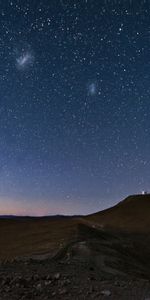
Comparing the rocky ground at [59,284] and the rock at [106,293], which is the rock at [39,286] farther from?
the rock at [106,293]

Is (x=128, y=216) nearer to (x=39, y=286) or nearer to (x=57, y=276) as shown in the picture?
(x=57, y=276)

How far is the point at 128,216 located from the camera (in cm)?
4138

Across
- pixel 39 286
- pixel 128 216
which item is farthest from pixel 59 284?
pixel 128 216

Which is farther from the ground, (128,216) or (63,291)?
(128,216)

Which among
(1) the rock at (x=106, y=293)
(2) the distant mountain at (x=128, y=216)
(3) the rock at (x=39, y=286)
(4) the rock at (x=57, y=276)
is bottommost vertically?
(1) the rock at (x=106, y=293)

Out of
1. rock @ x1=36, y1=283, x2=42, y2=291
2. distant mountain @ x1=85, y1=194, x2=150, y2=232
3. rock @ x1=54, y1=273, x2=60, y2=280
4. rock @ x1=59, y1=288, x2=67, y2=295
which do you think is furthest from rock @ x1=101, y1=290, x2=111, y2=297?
distant mountain @ x1=85, y1=194, x2=150, y2=232

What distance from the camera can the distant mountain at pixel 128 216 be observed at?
35.3m

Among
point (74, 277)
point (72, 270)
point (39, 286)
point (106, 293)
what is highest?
point (72, 270)

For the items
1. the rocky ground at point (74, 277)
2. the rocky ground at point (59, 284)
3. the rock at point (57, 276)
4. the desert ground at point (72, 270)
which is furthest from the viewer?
the rock at point (57, 276)

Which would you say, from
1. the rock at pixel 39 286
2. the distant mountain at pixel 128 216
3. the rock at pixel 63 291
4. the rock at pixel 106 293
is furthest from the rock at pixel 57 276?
the distant mountain at pixel 128 216

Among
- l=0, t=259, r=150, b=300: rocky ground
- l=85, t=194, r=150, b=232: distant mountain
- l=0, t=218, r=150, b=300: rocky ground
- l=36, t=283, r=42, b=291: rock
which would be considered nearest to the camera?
l=0, t=259, r=150, b=300: rocky ground

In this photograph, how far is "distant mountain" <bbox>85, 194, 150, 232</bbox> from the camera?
116ft

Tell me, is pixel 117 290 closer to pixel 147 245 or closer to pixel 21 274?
pixel 21 274

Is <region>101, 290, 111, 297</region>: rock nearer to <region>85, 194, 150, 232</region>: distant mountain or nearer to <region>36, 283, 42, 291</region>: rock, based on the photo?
<region>36, 283, 42, 291</region>: rock
